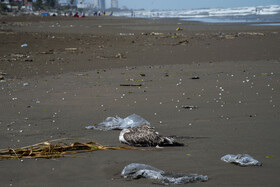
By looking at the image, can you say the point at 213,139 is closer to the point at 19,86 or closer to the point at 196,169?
the point at 196,169

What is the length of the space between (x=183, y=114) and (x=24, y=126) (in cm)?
269

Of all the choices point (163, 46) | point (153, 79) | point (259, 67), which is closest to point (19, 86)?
point (153, 79)

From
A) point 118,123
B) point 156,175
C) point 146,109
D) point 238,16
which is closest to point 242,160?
point 156,175

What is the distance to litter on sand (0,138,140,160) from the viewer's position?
455cm

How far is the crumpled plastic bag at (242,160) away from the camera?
13.3ft

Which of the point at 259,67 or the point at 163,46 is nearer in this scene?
the point at 259,67

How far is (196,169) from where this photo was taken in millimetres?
4008

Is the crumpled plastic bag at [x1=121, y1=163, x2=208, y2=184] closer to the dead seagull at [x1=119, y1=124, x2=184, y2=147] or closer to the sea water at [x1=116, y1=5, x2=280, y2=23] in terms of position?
the dead seagull at [x1=119, y1=124, x2=184, y2=147]

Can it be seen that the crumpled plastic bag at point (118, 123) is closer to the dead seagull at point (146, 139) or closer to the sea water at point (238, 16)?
the dead seagull at point (146, 139)

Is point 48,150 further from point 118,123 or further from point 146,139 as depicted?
point 118,123

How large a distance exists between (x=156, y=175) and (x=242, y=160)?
1025mm

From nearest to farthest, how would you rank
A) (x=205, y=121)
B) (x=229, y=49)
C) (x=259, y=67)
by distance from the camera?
1. (x=205, y=121)
2. (x=259, y=67)
3. (x=229, y=49)

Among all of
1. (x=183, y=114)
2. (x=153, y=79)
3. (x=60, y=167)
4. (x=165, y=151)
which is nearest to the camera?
(x=60, y=167)

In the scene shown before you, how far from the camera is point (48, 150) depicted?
15.3 feet
